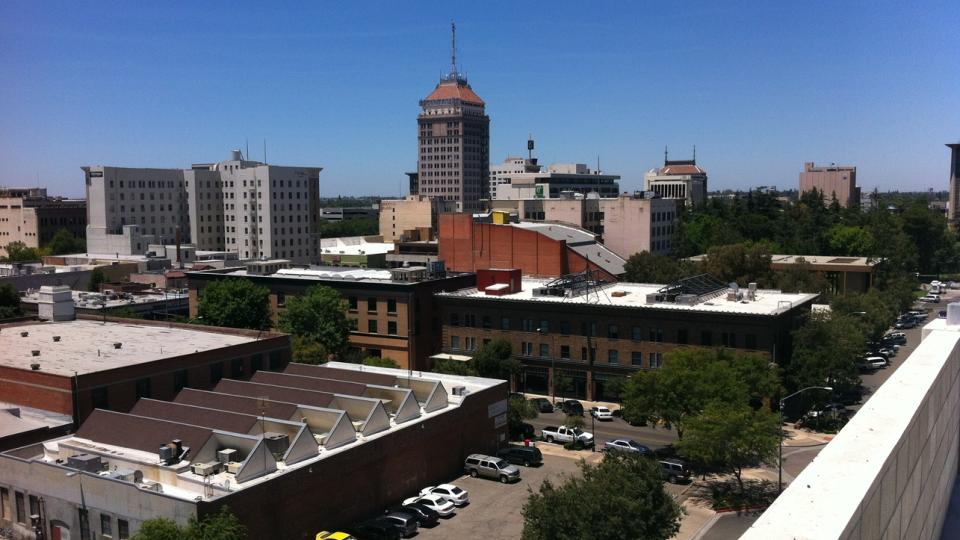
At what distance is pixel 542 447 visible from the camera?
52219 millimetres

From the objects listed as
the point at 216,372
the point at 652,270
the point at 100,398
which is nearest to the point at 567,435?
the point at 216,372

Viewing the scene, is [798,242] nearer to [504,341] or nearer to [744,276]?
[744,276]

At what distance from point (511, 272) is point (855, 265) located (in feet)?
172

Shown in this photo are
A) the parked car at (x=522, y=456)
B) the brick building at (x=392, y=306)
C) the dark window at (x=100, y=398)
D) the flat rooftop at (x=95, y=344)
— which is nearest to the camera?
the dark window at (x=100, y=398)

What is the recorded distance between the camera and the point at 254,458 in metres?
34.2

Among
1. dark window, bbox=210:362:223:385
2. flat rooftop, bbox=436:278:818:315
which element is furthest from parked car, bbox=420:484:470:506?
flat rooftop, bbox=436:278:818:315

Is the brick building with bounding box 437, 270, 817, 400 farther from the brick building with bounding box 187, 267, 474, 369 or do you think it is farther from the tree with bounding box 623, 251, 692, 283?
the tree with bounding box 623, 251, 692, 283

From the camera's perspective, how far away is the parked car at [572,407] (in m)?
58.8

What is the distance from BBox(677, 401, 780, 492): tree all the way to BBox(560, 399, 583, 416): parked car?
55.0 ft

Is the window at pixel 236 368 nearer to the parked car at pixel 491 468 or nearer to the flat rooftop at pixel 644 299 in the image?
the parked car at pixel 491 468

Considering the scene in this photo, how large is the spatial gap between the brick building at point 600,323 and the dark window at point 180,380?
87.9ft

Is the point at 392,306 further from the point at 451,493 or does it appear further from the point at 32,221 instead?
the point at 32,221

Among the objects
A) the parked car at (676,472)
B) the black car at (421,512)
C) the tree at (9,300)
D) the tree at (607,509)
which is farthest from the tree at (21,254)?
the tree at (607,509)

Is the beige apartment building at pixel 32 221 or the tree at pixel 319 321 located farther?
the beige apartment building at pixel 32 221
